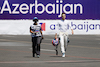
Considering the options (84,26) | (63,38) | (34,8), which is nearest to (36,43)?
(63,38)

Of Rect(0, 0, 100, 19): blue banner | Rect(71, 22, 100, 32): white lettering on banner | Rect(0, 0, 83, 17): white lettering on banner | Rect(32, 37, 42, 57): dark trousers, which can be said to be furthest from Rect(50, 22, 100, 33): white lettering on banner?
Rect(32, 37, 42, 57): dark trousers

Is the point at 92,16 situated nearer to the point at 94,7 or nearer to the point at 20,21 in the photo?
the point at 94,7

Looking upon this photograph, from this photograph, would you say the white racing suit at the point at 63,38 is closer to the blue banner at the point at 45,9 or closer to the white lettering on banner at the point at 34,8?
the blue banner at the point at 45,9

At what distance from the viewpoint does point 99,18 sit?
119 feet

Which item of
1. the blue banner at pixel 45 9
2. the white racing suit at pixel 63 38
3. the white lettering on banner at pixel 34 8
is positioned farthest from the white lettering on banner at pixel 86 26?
the white racing suit at pixel 63 38

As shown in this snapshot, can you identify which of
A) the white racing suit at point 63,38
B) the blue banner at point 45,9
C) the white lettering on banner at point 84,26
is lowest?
the white lettering on banner at point 84,26

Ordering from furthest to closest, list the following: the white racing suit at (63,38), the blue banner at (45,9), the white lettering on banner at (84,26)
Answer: the blue banner at (45,9), the white lettering on banner at (84,26), the white racing suit at (63,38)

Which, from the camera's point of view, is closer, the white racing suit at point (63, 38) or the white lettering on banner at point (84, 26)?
the white racing suit at point (63, 38)

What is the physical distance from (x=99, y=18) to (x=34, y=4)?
6.26 metres

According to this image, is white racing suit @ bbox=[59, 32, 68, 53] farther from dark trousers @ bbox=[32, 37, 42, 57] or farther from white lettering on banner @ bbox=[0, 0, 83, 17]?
white lettering on banner @ bbox=[0, 0, 83, 17]

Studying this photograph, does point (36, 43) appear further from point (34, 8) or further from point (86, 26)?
point (34, 8)

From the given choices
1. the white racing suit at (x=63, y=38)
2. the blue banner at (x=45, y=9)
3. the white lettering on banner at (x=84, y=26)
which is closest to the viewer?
the white racing suit at (x=63, y=38)

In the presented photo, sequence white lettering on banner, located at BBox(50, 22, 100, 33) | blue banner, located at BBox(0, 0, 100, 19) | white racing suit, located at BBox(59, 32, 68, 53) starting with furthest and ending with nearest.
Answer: blue banner, located at BBox(0, 0, 100, 19)
white lettering on banner, located at BBox(50, 22, 100, 33)
white racing suit, located at BBox(59, 32, 68, 53)

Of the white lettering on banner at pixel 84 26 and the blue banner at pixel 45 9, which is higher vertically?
the blue banner at pixel 45 9
